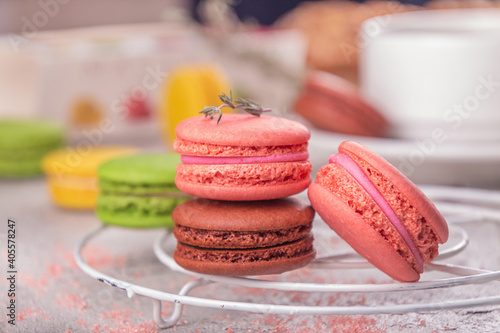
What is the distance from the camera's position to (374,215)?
2.26ft

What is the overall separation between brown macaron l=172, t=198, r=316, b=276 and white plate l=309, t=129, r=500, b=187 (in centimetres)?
48

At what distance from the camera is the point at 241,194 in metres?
0.71


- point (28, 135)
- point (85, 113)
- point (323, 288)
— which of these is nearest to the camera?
point (323, 288)

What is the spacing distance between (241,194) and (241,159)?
39 millimetres

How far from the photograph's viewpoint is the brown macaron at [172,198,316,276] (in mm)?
711

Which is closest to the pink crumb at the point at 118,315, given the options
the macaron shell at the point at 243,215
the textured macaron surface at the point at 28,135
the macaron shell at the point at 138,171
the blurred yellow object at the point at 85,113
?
the macaron shell at the point at 243,215

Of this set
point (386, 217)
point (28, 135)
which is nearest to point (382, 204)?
point (386, 217)

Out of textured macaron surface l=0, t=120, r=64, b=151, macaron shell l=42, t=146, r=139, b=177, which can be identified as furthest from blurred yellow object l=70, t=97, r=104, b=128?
macaron shell l=42, t=146, r=139, b=177

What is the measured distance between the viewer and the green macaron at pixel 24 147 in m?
1.49

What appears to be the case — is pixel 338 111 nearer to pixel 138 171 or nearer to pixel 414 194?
pixel 138 171

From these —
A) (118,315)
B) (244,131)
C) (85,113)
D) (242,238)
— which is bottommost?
(85,113)

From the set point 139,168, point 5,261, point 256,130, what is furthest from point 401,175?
point 5,261

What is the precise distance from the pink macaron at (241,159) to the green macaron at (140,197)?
21cm

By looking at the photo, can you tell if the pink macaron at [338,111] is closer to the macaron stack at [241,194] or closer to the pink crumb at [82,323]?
the macaron stack at [241,194]
